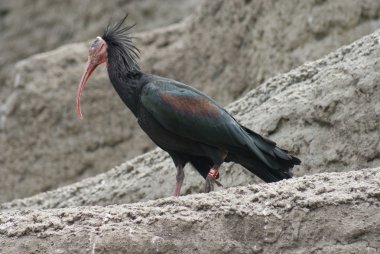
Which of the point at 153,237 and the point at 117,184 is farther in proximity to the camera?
the point at 117,184

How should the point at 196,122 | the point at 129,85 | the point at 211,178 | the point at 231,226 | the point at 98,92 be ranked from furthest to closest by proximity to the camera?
the point at 98,92, the point at 129,85, the point at 196,122, the point at 211,178, the point at 231,226

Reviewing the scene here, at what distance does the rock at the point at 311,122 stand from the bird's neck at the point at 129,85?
1215 mm

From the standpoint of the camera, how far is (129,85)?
28.9 ft

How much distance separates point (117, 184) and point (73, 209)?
144 inches

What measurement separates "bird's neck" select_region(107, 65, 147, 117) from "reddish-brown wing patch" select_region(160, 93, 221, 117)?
0.30 m

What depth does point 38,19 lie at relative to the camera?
17.1 m

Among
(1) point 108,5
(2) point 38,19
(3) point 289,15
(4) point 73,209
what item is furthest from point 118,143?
(4) point 73,209

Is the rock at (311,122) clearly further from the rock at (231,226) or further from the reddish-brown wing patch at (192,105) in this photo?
the rock at (231,226)

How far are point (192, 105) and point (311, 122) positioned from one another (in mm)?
1145

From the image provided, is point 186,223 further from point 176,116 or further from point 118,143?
point 118,143

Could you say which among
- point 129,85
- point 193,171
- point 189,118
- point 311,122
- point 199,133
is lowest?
point 193,171

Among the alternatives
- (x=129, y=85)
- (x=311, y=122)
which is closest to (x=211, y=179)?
(x=129, y=85)

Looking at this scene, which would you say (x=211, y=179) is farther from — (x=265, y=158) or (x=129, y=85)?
(x=129, y=85)

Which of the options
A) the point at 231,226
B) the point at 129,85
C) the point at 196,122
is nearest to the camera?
the point at 231,226
